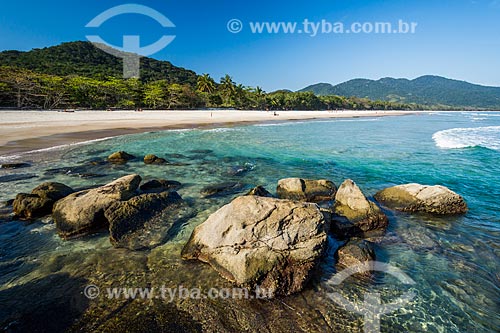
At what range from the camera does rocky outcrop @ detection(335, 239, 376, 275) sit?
500 cm

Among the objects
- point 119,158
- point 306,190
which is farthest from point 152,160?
point 306,190

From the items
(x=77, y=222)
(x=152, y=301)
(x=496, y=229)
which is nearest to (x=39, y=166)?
(x=77, y=222)

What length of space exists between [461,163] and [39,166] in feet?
75.9

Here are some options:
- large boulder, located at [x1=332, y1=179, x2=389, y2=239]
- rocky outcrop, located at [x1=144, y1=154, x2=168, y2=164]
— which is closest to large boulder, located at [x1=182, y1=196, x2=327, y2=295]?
large boulder, located at [x1=332, y1=179, x2=389, y2=239]

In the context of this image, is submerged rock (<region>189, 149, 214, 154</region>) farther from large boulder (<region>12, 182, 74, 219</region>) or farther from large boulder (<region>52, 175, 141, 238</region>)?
large boulder (<region>52, 175, 141, 238</region>)

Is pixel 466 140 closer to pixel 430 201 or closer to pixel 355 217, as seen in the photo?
pixel 430 201

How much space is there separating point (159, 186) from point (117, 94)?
2269 inches

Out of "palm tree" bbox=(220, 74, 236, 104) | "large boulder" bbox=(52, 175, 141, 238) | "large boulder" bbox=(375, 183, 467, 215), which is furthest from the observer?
"palm tree" bbox=(220, 74, 236, 104)

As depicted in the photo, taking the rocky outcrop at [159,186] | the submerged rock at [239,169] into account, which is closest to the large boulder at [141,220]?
the rocky outcrop at [159,186]

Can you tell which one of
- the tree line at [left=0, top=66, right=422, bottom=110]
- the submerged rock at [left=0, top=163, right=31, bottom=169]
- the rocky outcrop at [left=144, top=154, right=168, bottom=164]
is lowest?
the submerged rock at [left=0, top=163, right=31, bottom=169]

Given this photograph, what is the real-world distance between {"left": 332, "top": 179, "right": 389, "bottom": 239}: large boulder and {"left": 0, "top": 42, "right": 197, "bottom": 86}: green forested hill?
278ft

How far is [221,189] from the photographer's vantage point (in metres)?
9.53

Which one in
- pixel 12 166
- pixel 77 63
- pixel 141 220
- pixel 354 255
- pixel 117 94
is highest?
pixel 77 63

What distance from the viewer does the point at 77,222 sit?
6.12m
